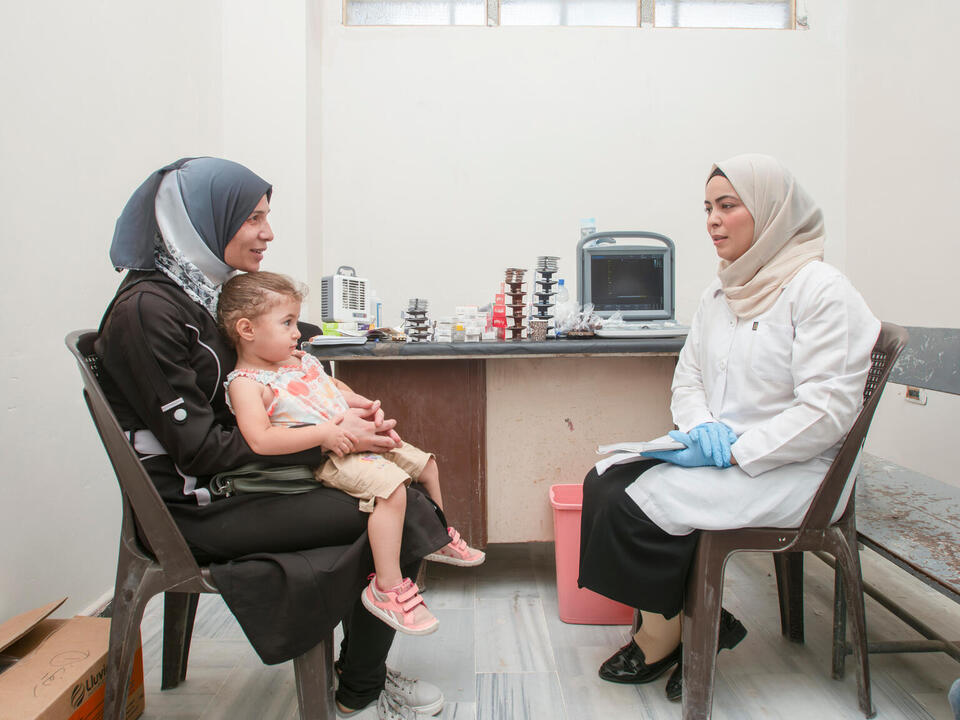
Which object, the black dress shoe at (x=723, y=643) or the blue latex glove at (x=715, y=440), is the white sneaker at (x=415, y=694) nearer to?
the black dress shoe at (x=723, y=643)

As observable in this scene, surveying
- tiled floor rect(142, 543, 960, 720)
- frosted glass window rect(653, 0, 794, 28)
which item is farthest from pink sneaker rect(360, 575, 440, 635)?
frosted glass window rect(653, 0, 794, 28)

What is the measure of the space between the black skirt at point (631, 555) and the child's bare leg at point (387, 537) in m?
0.55

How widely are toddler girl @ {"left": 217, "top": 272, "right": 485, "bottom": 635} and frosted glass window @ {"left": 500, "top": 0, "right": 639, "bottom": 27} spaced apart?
2.79 meters

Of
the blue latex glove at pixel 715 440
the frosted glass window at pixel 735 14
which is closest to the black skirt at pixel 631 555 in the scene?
the blue latex glove at pixel 715 440

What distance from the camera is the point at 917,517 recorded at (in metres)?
1.71

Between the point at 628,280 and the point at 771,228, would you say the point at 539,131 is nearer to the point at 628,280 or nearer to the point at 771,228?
the point at 628,280

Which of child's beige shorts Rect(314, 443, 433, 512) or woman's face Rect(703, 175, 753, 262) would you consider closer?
child's beige shorts Rect(314, 443, 433, 512)

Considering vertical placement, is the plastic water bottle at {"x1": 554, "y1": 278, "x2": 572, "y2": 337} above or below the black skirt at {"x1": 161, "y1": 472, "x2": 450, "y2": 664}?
above

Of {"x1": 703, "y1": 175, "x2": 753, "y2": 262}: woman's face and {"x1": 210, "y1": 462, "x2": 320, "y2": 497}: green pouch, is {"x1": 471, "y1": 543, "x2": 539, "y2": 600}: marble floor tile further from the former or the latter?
{"x1": 703, "y1": 175, "x2": 753, "y2": 262}: woman's face

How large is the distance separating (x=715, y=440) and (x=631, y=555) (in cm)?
37

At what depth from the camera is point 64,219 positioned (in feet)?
6.38

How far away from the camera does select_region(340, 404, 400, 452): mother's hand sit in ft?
4.79

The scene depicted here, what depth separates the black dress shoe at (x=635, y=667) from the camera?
1750 millimetres

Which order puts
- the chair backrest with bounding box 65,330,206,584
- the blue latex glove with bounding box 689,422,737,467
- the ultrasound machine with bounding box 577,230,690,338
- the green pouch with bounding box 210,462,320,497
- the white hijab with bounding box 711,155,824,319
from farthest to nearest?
the ultrasound machine with bounding box 577,230,690,338 → the white hijab with bounding box 711,155,824,319 → the blue latex glove with bounding box 689,422,737,467 → the green pouch with bounding box 210,462,320,497 → the chair backrest with bounding box 65,330,206,584
